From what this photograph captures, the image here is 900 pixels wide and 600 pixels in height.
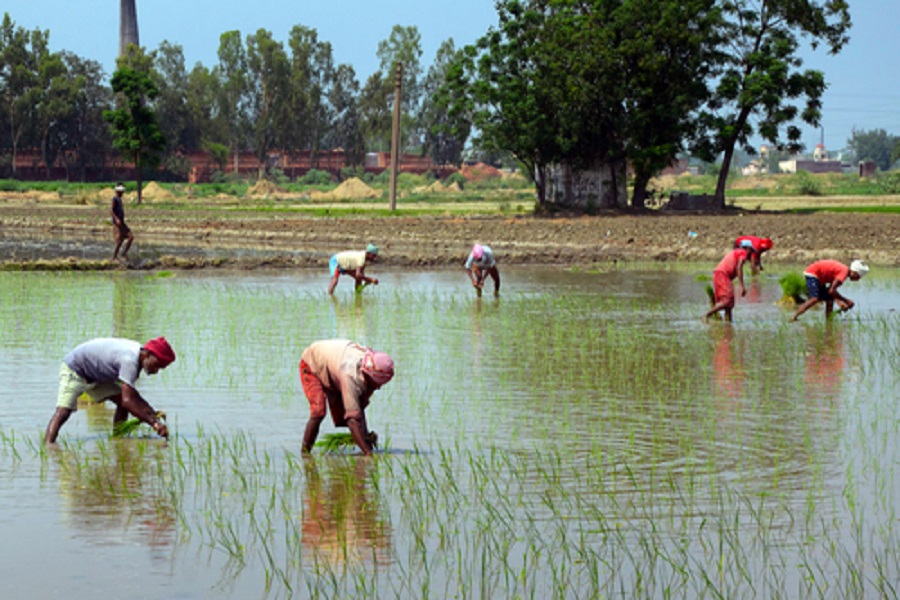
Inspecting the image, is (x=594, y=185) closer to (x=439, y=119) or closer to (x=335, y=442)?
(x=335, y=442)

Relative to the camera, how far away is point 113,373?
27.9 ft

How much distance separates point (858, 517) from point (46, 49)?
83593 mm

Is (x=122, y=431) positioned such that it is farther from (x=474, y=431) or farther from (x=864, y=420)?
(x=864, y=420)

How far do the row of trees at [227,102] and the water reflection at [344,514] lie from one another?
70370 mm

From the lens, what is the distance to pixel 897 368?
1250cm

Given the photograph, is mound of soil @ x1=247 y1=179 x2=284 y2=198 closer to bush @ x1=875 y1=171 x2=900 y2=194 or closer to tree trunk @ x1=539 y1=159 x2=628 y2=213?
tree trunk @ x1=539 y1=159 x2=628 y2=213

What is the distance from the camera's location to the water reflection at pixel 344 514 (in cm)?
633

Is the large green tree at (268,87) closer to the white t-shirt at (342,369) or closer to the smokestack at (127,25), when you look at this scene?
the smokestack at (127,25)

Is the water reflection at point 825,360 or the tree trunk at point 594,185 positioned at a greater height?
the tree trunk at point 594,185

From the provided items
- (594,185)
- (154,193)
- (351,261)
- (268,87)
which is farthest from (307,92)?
(351,261)

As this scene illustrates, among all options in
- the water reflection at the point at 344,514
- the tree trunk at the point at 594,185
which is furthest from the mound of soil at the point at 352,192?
the water reflection at the point at 344,514

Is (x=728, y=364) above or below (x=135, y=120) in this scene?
below

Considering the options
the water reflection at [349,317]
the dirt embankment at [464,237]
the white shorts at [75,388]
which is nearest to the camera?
the white shorts at [75,388]

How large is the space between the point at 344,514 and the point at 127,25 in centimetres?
8547
